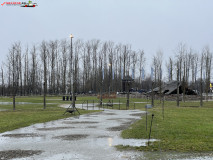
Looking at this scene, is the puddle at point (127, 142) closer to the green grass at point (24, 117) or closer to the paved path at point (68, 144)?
the paved path at point (68, 144)

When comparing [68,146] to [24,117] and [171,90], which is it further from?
[171,90]

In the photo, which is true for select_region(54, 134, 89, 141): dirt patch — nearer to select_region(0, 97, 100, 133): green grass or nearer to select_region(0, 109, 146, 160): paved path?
select_region(0, 109, 146, 160): paved path

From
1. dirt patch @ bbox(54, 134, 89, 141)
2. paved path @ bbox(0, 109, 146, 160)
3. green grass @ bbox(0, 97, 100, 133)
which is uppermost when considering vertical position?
paved path @ bbox(0, 109, 146, 160)

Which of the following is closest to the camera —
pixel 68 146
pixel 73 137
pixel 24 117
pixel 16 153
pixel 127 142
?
pixel 16 153

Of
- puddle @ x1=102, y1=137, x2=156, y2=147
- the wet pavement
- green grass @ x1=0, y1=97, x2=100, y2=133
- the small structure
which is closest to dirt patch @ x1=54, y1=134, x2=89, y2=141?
the wet pavement

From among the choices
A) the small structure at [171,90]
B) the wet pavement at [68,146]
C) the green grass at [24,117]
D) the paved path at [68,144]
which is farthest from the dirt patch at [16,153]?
the small structure at [171,90]

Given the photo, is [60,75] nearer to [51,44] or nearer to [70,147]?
[51,44]

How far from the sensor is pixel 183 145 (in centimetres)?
1012

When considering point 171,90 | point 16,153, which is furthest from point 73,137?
point 171,90

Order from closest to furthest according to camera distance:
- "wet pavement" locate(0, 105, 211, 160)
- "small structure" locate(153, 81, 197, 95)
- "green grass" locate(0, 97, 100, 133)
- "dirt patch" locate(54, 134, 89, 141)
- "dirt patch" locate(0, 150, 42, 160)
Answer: "wet pavement" locate(0, 105, 211, 160) < "dirt patch" locate(0, 150, 42, 160) < "dirt patch" locate(54, 134, 89, 141) < "green grass" locate(0, 97, 100, 133) < "small structure" locate(153, 81, 197, 95)

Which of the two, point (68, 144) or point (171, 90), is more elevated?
point (171, 90)

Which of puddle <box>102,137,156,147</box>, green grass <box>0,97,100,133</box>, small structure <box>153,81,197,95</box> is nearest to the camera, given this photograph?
puddle <box>102,137,156,147</box>

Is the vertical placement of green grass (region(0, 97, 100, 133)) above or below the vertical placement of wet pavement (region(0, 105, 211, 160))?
below

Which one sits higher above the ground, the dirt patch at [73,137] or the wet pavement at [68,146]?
the wet pavement at [68,146]
